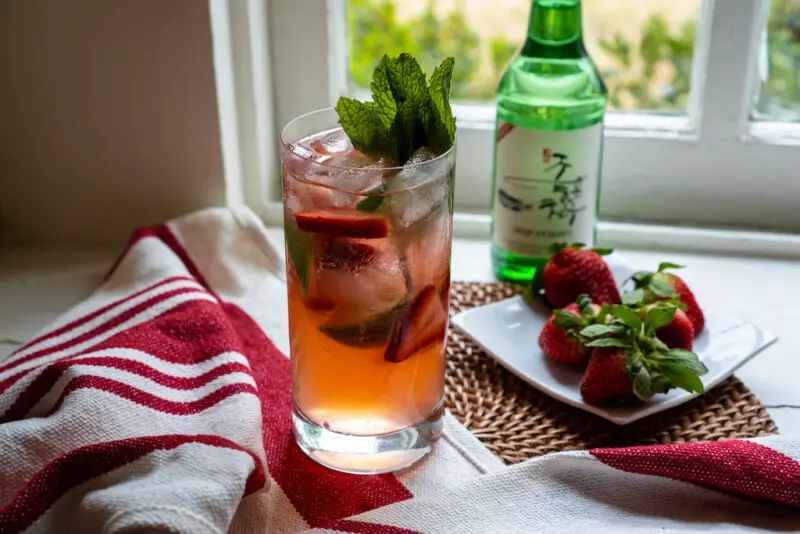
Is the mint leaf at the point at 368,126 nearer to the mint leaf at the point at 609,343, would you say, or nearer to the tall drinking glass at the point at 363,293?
the tall drinking glass at the point at 363,293

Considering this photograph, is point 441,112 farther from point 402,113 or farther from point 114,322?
point 114,322

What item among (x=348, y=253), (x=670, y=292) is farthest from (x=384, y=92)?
(x=670, y=292)

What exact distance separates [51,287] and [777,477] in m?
0.82

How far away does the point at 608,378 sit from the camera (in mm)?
869

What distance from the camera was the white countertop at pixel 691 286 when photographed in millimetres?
1011

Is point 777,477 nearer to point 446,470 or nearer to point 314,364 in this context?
point 446,470

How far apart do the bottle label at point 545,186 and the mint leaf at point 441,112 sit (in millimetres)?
324

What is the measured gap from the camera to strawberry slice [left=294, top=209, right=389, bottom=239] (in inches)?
29.3

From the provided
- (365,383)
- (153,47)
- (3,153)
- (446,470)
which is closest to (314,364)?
(365,383)

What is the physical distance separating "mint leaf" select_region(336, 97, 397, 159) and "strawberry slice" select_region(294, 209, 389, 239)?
6 centimetres

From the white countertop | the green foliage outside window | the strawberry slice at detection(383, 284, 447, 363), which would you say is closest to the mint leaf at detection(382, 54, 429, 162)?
the strawberry slice at detection(383, 284, 447, 363)

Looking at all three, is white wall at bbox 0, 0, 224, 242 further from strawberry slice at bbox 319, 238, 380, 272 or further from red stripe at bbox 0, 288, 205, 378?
strawberry slice at bbox 319, 238, 380, 272

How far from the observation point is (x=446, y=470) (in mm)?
836

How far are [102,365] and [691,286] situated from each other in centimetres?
68
